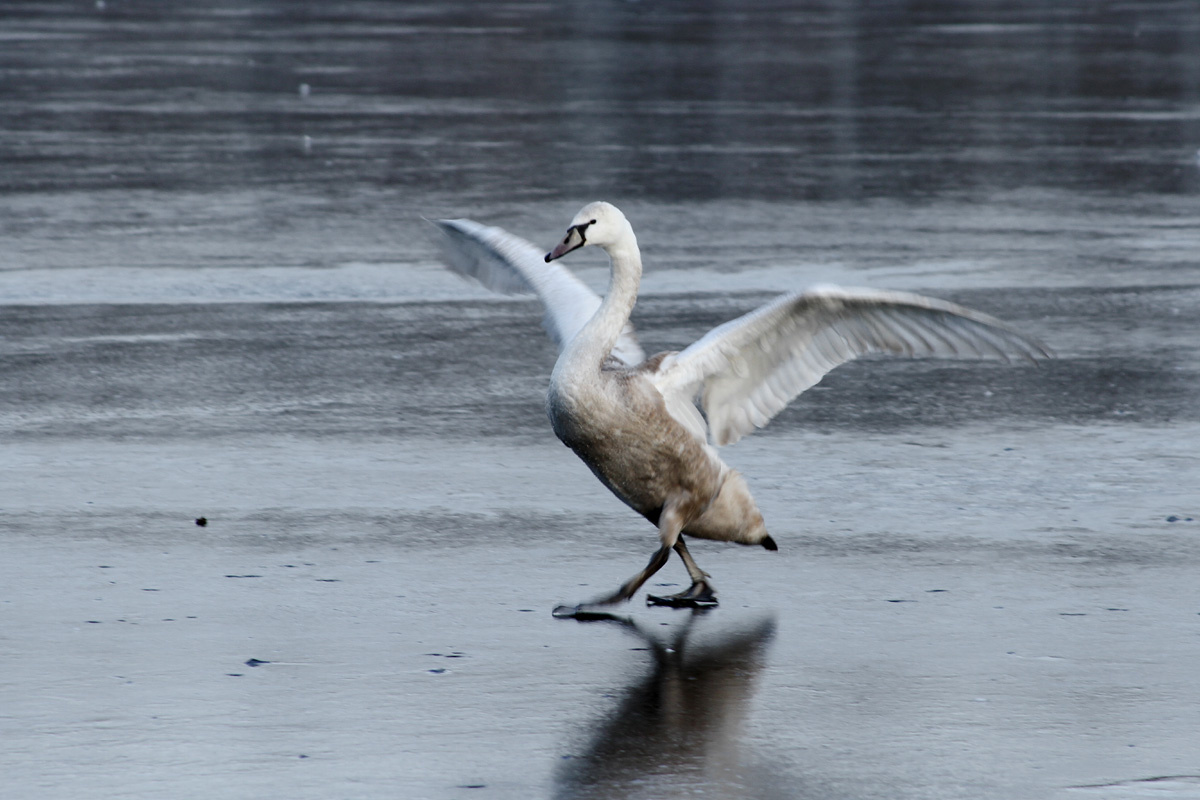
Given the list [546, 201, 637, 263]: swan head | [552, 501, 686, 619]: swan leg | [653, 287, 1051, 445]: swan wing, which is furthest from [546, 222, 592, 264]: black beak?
[552, 501, 686, 619]: swan leg

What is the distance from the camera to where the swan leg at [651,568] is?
5977mm

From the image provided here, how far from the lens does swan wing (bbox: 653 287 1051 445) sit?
6312 mm

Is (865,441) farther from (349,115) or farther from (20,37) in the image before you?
(20,37)

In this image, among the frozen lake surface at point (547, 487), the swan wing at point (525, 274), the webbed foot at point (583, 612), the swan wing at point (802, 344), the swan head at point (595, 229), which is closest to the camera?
the frozen lake surface at point (547, 487)

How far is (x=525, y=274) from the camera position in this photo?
7.64 metres

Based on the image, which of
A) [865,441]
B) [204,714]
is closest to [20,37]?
[865,441]

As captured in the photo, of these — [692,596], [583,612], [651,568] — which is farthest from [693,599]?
[583,612]

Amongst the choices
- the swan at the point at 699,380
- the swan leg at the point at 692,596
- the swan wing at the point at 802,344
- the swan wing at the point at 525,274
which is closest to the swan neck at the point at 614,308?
the swan at the point at 699,380

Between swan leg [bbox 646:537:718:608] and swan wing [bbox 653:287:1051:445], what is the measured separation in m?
0.56

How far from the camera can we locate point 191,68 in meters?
23.5

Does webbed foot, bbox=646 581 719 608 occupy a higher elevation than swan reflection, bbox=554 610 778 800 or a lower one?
lower

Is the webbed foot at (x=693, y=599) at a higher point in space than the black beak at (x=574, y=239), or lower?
Answer: lower

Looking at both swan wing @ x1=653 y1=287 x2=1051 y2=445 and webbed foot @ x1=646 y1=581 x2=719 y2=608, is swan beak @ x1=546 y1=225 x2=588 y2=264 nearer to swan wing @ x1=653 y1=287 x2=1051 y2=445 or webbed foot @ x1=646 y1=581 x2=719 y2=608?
swan wing @ x1=653 y1=287 x2=1051 y2=445

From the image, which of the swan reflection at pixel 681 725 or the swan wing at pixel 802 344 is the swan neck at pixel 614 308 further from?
the swan reflection at pixel 681 725
